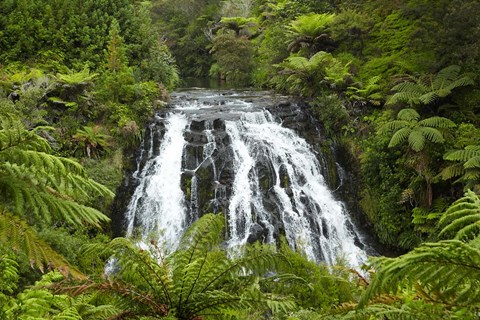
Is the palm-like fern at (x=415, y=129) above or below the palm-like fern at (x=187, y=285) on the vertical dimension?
above

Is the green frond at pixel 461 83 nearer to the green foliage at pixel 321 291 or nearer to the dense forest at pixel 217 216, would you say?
the dense forest at pixel 217 216

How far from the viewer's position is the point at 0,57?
1218cm

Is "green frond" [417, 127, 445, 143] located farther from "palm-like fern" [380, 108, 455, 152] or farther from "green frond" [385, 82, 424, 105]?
"green frond" [385, 82, 424, 105]

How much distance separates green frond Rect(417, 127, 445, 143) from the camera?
8.86 m

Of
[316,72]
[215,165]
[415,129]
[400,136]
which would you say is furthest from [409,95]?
[215,165]

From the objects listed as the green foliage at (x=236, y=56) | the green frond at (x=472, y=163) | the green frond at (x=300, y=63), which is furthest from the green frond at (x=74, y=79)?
the green foliage at (x=236, y=56)

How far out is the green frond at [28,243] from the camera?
2.06m

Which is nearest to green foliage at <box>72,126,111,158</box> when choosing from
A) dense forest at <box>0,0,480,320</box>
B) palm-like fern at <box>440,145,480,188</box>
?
dense forest at <box>0,0,480,320</box>

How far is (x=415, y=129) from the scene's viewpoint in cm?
927

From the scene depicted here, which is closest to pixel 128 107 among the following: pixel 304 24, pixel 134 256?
pixel 304 24

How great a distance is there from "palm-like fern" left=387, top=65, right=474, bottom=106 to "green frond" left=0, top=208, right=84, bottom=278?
Result: 32.1 feet

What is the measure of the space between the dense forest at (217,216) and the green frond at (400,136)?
10.3 inches

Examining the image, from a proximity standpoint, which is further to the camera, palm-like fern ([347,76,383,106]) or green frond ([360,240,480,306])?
palm-like fern ([347,76,383,106])

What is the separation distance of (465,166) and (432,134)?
4.19ft
